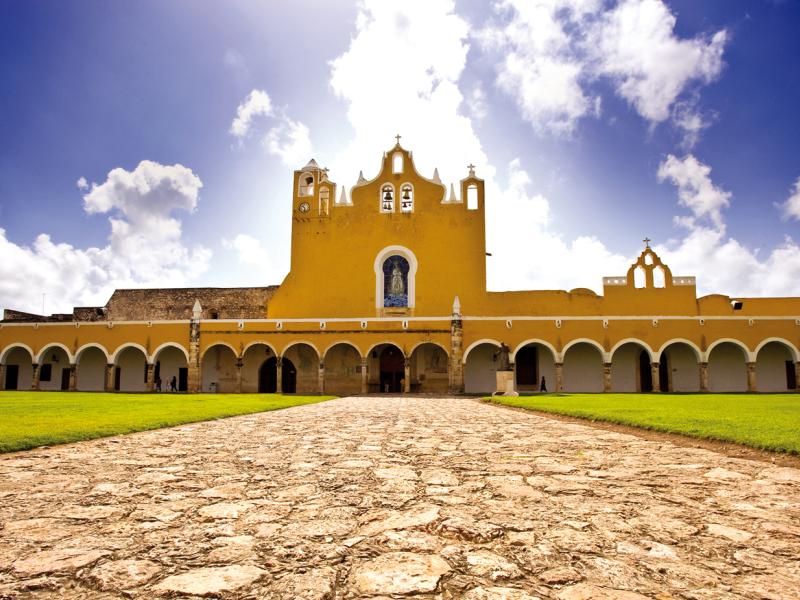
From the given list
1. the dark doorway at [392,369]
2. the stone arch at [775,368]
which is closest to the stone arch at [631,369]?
the stone arch at [775,368]

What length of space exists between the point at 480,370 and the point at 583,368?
16.5 feet

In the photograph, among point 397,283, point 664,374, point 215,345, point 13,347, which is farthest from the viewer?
point 13,347

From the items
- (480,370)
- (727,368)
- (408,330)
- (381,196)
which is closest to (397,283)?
(408,330)

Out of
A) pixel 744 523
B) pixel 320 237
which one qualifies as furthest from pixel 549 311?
pixel 744 523

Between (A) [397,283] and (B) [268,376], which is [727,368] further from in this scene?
(B) [268,376]

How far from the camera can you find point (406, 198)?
93.6 ft

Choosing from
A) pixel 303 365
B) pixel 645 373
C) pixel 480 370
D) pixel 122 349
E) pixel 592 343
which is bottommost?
pixel 645 373

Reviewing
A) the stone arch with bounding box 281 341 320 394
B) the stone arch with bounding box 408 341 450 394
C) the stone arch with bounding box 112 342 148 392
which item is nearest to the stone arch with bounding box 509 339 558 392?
the stone arch with bounding box 408 341 450 394

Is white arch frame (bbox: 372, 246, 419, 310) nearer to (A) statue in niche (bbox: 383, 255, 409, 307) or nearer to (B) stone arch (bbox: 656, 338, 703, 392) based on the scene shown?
(A) statue in niche (bbox: 383, 255, 409, 307)

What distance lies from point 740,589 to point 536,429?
5.59 meters

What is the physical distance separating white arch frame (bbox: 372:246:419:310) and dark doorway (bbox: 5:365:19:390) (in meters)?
20.8

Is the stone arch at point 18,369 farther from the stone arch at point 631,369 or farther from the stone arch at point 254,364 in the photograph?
the stone arch at point 631,369

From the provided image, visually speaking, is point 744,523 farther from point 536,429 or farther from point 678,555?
point 536,429

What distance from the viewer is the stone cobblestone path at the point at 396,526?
1.80 m
